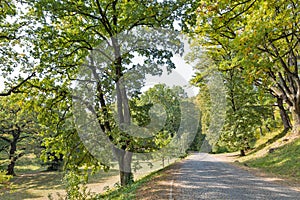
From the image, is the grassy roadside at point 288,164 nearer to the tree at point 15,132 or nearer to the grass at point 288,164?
the grass at point 288,164

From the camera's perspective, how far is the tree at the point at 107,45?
1002cm

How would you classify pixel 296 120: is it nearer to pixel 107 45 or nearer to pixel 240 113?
pixel 240 113

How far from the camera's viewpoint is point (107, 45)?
11.9 meters

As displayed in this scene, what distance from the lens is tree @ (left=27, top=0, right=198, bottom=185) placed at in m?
10.0

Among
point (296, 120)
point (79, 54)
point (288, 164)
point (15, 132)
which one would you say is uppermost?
point (79, 54)

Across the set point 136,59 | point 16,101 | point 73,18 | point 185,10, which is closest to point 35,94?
point 16,101

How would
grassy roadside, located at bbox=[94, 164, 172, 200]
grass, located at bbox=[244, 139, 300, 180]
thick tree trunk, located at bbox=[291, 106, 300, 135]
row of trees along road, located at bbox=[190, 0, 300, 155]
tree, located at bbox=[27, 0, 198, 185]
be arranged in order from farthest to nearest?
thick tree trunk, located at bbox=[291, 106, 300, 135] < tree, located at bbox=[27, 0, 198, 185] < grass, located at bbox=[244, 139, 300, 180] < row of trees along road, located at bbox=[190, 0, 300, 155] < grassy roadside, located at bbox=[94, 164, 172, 200]

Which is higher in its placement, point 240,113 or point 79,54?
point 79,54

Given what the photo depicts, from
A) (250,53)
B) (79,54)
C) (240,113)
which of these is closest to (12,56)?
(79,54)

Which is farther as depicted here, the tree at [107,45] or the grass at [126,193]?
the tree at [107,45]

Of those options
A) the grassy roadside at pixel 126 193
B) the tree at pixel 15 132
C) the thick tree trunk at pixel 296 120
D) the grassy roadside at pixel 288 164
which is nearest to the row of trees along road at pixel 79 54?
the grassy roadside at pixel 126 193

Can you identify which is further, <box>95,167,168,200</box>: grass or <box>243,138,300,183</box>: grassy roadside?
<box>243,138,300,183</box>: grassy roadside

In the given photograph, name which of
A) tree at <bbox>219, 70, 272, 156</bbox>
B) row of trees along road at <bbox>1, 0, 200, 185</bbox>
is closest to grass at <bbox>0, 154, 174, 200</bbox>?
row of trees along road at <bbox>1, 0, 200, 185</bbox>

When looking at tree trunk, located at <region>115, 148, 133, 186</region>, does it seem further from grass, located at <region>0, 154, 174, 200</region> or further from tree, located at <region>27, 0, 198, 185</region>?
grass, located at <region>0, 154, 174, 200</region>
